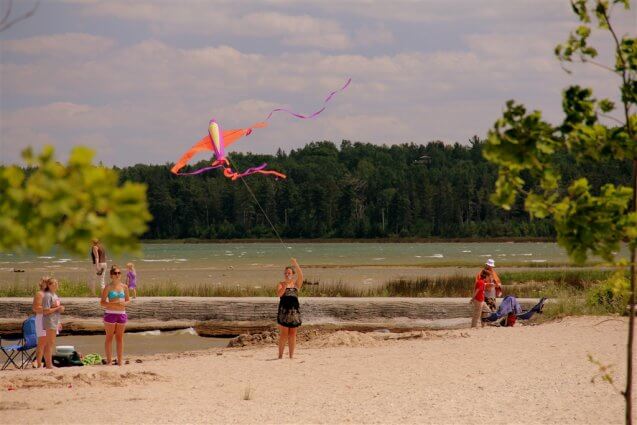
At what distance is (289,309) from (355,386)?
2828 millimetres

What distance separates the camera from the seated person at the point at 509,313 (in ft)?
58.6

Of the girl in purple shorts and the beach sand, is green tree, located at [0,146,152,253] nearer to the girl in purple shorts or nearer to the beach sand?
the beach sand

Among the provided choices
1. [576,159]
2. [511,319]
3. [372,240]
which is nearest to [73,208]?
[576,159]

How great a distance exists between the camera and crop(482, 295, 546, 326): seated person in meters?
17.9

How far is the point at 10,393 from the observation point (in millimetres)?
11016

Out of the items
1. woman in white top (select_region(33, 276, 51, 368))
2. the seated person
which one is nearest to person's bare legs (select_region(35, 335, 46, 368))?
woman in white top (select_region(33, 276, 51, 368))

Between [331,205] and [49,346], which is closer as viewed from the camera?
[49,346]

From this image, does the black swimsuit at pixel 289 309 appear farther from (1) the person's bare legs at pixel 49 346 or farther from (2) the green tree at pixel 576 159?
(2) the green tree at pixel 576 159

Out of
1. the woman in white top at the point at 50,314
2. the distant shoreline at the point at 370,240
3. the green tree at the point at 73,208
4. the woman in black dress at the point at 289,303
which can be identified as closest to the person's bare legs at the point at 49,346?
the woman in white top at the point at 50,314

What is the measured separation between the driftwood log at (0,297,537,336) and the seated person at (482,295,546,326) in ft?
3.29

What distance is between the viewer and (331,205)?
5659 inches

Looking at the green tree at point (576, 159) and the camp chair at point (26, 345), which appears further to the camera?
the camp chair at point (26, 345)

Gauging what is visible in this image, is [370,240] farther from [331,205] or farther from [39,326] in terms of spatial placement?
[39,326]

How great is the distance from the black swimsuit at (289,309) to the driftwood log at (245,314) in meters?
5.03
